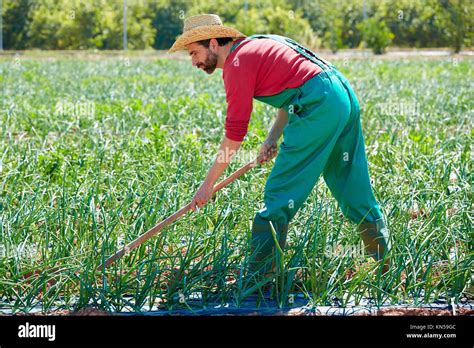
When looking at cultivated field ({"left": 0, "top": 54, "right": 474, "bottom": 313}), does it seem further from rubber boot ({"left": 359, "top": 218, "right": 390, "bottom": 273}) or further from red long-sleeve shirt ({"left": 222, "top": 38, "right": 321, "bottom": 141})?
red long-sleeve shirt ({"left": 222, "top": 38, "right": 321, "bottom": 141})

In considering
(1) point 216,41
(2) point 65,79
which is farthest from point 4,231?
(2) point 65,79

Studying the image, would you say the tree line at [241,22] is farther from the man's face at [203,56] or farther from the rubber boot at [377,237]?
the man's face at [203,56]

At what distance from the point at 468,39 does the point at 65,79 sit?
72.2 feet

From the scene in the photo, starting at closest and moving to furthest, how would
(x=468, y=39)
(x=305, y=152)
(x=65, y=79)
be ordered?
(x=305, y=152)
(x=65, y=79)
(x=468, y=39)

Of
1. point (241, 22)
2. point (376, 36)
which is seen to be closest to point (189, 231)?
point (376, 36)

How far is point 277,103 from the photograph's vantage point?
384 cm

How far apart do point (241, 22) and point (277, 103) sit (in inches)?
1236

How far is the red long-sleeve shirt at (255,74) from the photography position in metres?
3.64

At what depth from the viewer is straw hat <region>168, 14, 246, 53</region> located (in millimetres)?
3689

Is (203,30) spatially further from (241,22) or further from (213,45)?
(241,22)
